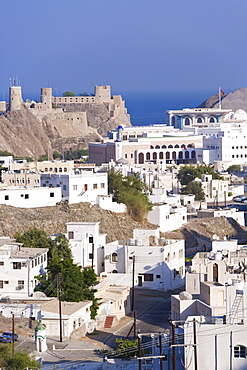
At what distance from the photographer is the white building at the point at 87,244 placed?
4094cm

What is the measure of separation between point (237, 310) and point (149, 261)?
12807mm

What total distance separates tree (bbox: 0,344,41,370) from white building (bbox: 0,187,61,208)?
21054 millimetres

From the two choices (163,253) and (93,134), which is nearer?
(163,253)

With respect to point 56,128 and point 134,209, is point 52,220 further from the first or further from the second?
point 56,128

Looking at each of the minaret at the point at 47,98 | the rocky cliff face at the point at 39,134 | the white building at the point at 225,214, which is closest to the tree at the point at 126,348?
the white building at the point at 225,214

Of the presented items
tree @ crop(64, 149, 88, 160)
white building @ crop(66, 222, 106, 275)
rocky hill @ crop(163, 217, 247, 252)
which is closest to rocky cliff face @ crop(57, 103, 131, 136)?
tree @ crop(64, 149, 88, 160)

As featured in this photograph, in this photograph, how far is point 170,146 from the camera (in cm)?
9100

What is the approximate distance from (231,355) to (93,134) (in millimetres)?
94500

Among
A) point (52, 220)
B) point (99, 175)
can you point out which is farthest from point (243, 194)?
point (52, 220)

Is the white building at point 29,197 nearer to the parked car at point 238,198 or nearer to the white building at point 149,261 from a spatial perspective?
the white building at point 149,261

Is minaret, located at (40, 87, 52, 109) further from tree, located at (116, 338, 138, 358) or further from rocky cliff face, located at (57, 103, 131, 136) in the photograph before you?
tree, located at (116, 338, 138, 358)

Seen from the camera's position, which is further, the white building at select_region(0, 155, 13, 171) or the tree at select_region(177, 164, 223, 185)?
the tree at select_region(177, 164, 223, 185)

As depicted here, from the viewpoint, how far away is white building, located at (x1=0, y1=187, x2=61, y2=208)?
4762 centimetres

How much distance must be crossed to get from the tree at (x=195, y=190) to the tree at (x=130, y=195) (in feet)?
30.2
